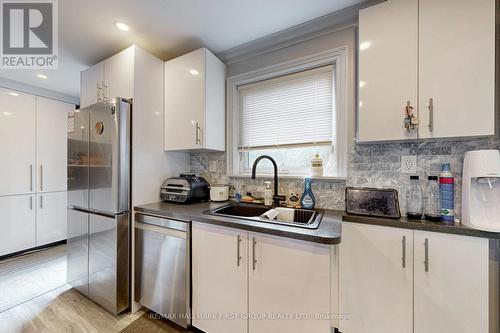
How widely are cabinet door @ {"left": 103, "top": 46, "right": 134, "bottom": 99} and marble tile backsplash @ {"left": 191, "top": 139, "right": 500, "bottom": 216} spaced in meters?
1.61

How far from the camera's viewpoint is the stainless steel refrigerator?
157cm

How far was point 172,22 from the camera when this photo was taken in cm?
155

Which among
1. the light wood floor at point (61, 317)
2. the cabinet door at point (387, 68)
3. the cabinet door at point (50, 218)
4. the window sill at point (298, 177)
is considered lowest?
the light wood floor at point (61, 317)

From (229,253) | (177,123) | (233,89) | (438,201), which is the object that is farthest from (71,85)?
(438,201)

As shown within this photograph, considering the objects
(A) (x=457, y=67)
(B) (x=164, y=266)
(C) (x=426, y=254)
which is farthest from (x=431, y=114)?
(B) (x=164, y=266)

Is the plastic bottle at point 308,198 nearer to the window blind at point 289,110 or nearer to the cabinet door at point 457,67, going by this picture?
the window blind at point 289,110

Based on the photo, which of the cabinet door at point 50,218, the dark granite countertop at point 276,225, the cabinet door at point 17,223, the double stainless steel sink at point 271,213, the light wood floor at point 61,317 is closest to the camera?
the dark granite countertop at point 276,225

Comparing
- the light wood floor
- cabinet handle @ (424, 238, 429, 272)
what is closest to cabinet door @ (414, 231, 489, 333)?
cabinet handle @ (424, 238, 429, 272)

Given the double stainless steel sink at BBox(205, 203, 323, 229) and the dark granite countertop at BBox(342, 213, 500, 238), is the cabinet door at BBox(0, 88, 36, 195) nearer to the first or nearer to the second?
the double stainless steel sink at BBox(205, 203, 323, 229)

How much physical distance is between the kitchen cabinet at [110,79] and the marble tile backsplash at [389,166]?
1651 millimetres

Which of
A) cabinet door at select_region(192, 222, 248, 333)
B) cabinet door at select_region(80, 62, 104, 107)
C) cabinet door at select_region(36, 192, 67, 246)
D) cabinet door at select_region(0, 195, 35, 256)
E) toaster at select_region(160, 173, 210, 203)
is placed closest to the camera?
cabinet door at select_region(192, 222, 248, 333)

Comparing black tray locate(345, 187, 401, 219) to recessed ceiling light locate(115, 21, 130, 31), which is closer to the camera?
black tray locate(345, 187, 401, 219)

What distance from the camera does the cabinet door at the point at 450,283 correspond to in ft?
3.29

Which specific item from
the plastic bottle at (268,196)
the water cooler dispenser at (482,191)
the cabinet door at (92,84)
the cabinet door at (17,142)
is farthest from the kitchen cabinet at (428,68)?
the cabinet door at (17,142)
